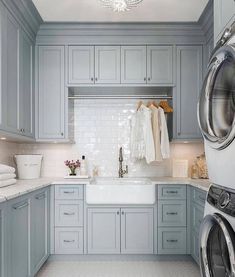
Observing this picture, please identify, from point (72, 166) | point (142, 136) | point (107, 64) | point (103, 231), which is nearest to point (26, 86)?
point (107, 64)

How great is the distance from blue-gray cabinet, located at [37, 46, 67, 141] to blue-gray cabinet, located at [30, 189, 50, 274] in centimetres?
80

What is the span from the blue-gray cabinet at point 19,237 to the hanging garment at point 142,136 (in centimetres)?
153

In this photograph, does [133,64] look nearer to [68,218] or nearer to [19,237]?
[68,218]

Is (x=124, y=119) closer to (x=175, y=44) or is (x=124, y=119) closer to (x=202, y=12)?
(x=175, y=44)

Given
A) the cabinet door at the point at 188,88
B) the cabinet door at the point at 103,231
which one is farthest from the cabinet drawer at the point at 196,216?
the cabinet door at the point at 188,88

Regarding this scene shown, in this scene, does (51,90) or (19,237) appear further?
(51,90)

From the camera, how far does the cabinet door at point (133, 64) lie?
376cm

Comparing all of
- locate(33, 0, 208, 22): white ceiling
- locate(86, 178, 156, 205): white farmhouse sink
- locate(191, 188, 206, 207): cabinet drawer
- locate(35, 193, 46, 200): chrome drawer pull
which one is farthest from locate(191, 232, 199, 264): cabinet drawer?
locate(33, 0, 208, 22): white ceiling

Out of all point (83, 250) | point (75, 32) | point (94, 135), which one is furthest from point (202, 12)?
point (83, 250)

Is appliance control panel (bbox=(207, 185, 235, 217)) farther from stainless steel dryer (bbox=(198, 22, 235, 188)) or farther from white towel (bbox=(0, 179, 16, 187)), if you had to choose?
white towel (bbox=(0, 179, 16, 187))

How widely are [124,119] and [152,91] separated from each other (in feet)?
1.61

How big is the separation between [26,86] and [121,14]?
1.26 meters

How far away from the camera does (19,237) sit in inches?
92.6

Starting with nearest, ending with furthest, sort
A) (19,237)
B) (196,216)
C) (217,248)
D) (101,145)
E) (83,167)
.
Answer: (217,248)
(19,237)
(196,216)
(83,167)
(101,145)
